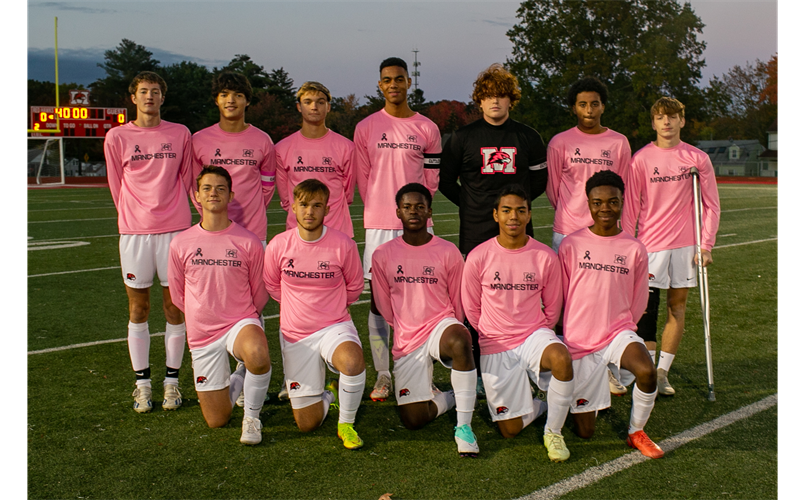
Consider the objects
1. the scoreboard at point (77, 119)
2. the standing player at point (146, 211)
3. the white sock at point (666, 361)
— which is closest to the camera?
the standing player at point (146, 211)

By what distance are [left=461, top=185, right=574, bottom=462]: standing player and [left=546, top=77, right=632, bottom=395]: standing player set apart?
772 mm

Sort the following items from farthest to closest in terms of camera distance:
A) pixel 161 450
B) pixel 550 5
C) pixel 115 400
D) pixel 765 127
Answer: pixel 765 127 < pixel 550 5 < pixel 115 400 < pixel 161 450

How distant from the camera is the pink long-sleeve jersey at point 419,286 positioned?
4.48m

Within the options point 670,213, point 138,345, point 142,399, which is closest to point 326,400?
point 142,399

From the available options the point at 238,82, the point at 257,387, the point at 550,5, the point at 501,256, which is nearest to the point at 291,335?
the point at 257,387

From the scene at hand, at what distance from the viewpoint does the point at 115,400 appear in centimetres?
496

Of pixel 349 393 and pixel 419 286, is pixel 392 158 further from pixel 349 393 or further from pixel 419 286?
pixel 349 393

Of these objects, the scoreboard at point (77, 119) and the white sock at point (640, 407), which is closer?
the white sock at point (640, 407)

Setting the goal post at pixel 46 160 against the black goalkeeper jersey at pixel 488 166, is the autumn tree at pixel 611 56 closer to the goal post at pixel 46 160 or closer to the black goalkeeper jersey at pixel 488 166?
the goal post at pixel 46 160

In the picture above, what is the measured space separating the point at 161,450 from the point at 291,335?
3.48 ft

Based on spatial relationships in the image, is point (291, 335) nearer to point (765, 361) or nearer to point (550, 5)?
point (765, 361)

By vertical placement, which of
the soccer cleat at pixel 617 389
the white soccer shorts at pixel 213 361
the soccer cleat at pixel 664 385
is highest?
the white soccer shorts at pixel 213 361

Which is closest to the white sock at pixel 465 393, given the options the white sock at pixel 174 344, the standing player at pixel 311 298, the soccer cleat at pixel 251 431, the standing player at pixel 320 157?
the standing player at pixel 311 298

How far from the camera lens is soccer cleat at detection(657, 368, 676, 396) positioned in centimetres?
499
